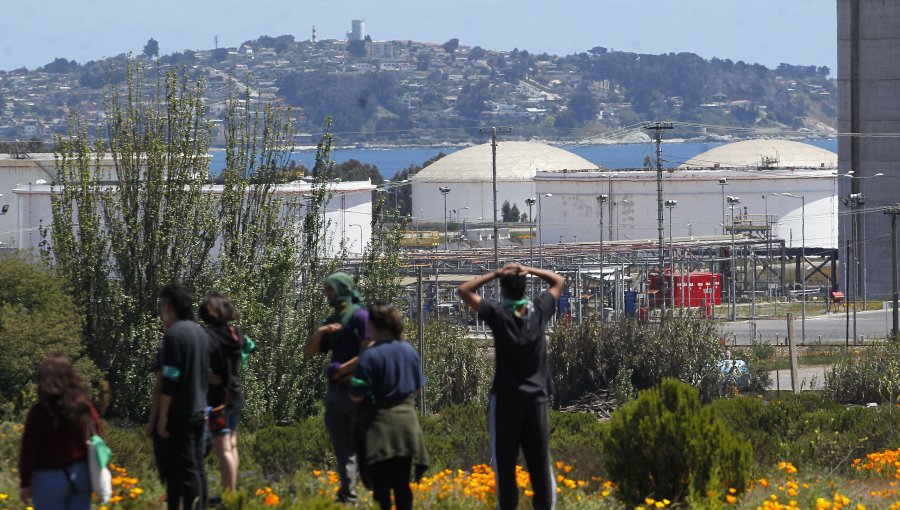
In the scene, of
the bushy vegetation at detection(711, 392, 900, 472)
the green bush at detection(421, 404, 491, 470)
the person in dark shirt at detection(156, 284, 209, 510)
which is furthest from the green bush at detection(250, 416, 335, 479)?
the person in dark shirt at detection(156, 284, 209, 510)

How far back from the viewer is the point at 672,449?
8.63 m

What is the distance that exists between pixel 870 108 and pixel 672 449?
2203 inches

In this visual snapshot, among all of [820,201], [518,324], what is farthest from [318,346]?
[820,201]

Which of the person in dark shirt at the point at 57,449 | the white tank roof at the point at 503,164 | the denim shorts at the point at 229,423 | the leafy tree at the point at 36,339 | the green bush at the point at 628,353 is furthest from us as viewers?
the white tank roof at the point at 503,164

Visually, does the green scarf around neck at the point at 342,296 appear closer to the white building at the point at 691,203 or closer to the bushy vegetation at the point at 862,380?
the bushy vegetation at the point at 862,380

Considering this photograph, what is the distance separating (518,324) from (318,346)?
1569mm

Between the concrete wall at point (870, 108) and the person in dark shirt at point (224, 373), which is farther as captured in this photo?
the concrete wall at point (870, 108)

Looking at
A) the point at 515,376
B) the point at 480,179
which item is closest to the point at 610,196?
the point at 480,179

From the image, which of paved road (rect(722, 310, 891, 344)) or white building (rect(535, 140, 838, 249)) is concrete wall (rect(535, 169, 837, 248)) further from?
paved road (rect(722, 310, 891, 344))

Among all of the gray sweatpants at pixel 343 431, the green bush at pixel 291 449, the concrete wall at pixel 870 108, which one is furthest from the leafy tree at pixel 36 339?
the concrete wall at pixel 870 108

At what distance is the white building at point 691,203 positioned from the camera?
7131cm

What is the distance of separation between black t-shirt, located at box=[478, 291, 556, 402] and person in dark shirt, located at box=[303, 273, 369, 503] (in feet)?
3.55

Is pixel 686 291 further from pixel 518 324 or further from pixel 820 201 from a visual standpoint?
pixel 518 324

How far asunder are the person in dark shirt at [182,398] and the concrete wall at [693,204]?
62.7 meters
